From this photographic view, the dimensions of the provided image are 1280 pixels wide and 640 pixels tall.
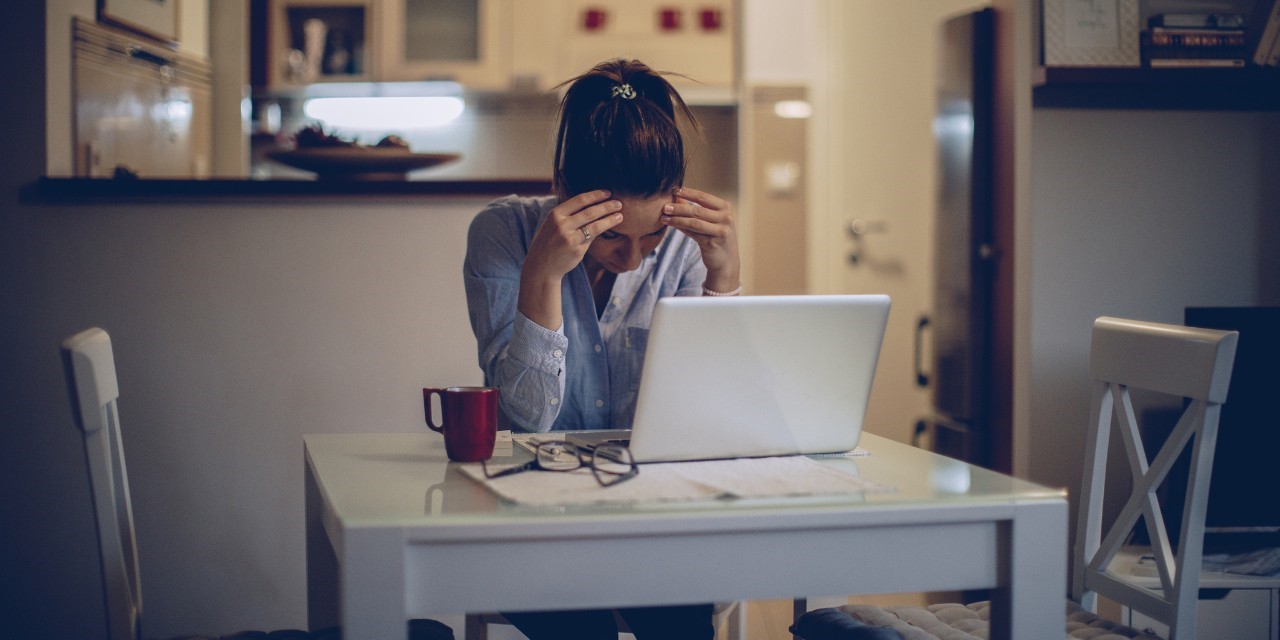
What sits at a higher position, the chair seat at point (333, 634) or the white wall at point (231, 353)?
the white wall at point (231, 353)

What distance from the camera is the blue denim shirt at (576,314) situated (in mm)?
1590

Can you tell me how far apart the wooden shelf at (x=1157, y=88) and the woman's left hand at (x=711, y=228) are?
1170mm

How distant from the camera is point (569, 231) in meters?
1.40

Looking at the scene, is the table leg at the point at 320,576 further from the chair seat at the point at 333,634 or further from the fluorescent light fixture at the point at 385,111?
the fluorescent light fixture at the point at 385,111

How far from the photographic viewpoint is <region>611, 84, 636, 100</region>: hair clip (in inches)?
59.8

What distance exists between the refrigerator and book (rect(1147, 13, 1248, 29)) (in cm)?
69

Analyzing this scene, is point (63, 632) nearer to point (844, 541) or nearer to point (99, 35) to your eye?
point (99, 35)

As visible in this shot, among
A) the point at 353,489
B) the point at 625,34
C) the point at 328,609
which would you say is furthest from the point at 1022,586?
the point at 625,34

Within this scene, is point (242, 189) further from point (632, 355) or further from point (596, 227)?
point (596, 227)

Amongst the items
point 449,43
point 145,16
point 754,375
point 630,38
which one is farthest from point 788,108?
point 754,375

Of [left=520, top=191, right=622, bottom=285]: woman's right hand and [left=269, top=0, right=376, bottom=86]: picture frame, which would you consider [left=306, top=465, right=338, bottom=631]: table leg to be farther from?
[left=269, top=0, right=376, bottom=86]: picture frame

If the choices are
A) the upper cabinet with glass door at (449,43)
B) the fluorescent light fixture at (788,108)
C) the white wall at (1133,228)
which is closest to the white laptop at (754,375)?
the white wall at (1133,228)

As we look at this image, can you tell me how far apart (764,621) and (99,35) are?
207 cm

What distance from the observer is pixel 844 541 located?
3.24 ft
